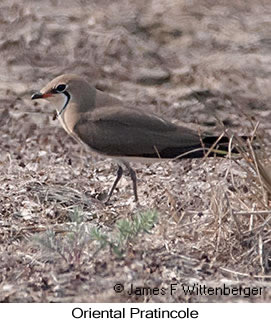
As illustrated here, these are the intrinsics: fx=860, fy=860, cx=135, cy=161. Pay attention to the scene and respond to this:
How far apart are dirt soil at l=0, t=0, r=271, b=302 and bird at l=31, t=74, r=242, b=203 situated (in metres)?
0.26

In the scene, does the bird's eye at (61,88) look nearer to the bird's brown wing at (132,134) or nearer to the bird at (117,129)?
the bird at (117,129)

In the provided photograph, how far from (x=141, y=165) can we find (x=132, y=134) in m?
0.97

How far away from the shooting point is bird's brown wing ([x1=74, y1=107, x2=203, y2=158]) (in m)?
5.32

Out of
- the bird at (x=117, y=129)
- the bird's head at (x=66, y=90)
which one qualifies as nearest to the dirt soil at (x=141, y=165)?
the bird at (x=117, y=129)

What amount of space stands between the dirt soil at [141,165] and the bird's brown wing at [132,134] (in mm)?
287

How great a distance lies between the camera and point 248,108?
691 cm

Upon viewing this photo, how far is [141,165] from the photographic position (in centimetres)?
636

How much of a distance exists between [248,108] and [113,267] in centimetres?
293

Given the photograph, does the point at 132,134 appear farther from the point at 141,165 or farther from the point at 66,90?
the point at 141,165

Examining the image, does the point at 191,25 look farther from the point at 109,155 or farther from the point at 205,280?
the point at 205,280

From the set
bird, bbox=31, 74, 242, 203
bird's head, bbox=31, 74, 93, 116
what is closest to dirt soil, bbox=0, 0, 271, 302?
bird, bbox=31, 74, 242, 203

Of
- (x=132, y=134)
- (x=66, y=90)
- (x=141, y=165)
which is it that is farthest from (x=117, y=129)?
(x=141, y=165)

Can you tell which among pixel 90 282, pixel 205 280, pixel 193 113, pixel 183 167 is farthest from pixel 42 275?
pixel 193 113

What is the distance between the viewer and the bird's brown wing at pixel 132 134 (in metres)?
5.32
